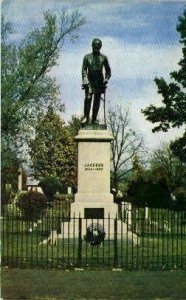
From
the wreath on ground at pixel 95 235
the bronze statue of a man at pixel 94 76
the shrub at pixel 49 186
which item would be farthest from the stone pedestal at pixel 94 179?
Answer: the shrub at pixel 49 186

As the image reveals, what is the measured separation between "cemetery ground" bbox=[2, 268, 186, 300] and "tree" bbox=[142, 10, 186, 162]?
2039cm

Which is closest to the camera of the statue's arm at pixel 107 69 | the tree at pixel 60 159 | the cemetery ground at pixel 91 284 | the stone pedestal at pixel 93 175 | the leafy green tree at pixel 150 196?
the cemetery ground at pixel 91 284

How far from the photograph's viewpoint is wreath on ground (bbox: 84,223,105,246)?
16.4 meters

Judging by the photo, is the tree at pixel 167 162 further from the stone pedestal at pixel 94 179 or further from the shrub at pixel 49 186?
the stone pedestal at pixel 94 179

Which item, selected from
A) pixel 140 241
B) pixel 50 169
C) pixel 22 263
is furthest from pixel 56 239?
pixel 50 169

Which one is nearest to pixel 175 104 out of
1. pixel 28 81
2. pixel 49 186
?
pixel 28 81

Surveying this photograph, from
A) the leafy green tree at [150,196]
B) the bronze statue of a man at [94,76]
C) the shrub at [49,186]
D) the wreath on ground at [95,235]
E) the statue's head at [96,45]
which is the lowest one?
the wreath on ground at [95,235]

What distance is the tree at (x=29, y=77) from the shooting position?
27.4 m

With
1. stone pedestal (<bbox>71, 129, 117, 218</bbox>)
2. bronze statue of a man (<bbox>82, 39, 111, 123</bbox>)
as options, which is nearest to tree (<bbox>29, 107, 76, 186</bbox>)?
bronze statue of a man (<bbox>82, 39, 111, 123</bbox>)

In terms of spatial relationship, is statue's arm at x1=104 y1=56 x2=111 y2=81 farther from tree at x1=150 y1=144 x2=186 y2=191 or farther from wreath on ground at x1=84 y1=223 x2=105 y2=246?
tree at x1=150 y1=144 x2=186 y2=191

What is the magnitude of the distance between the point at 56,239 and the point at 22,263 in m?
3.94

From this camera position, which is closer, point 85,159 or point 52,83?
point 85,159

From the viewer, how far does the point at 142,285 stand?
37.2ft

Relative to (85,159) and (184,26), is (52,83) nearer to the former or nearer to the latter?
(184,26)
